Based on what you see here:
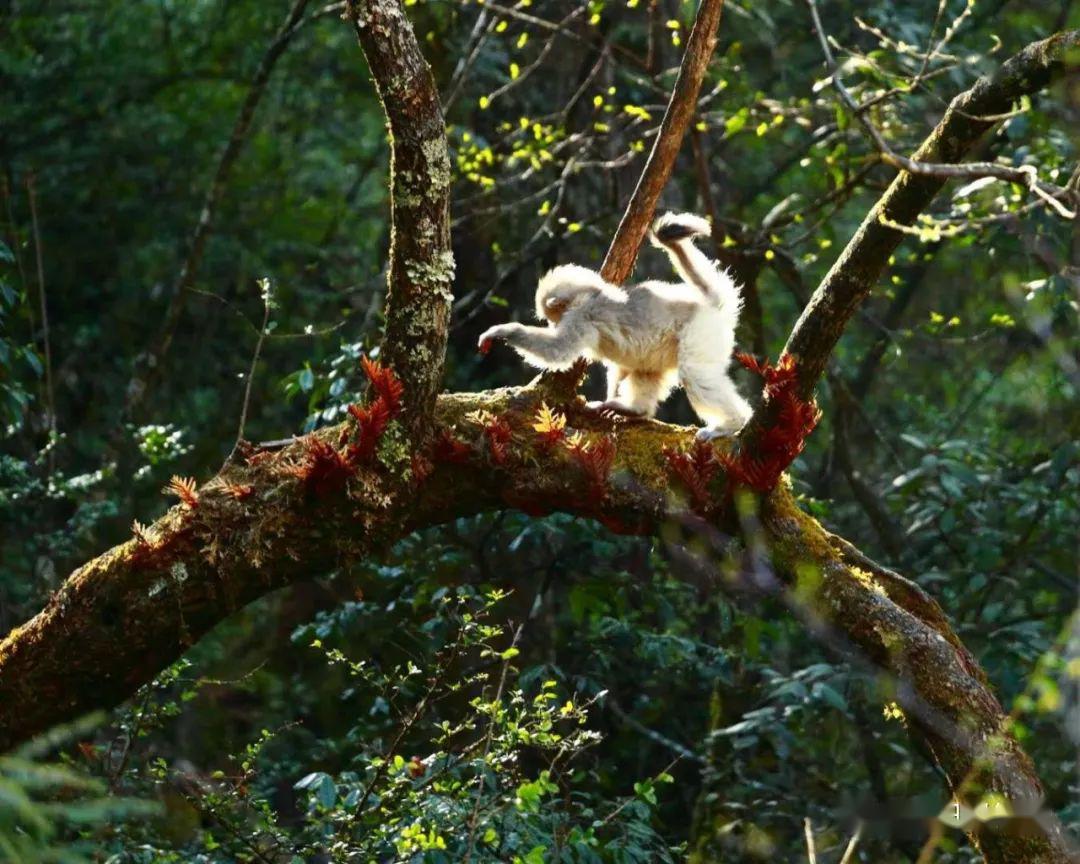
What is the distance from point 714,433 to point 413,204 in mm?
1254

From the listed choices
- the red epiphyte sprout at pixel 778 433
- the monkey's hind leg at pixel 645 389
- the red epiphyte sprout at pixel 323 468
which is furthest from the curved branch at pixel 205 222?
the red epiphyte sprout at pixel 778 433

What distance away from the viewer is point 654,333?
5238 millimetres

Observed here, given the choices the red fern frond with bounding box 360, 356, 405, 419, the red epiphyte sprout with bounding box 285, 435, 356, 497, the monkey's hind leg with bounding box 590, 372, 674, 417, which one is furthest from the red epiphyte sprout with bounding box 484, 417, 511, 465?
the monkey's hind leg with bounding box 590, 372, 674, 417

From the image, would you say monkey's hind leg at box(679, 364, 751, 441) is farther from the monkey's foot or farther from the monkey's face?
the monkey's face

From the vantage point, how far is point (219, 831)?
16.1ft

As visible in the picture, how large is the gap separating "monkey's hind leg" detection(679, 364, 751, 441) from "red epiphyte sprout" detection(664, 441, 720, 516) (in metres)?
0.60

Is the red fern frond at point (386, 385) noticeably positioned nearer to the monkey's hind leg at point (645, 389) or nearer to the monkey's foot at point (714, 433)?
the monkey's foot at point (714, 433)

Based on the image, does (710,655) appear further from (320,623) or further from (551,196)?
(551,196)

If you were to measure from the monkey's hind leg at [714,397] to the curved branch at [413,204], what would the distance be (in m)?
1.16

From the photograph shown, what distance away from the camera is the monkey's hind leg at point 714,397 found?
4.83 m

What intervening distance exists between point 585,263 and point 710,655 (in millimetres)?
2835

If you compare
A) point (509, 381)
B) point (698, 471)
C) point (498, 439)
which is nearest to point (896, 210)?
point (698, 471)

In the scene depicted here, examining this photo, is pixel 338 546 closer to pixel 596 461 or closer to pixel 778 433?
pixel 596 461

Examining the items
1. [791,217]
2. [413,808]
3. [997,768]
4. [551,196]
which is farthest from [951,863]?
[551,196]
